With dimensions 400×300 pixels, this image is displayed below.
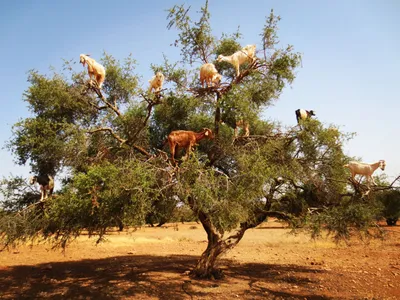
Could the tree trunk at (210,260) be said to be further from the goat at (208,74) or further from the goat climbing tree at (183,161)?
the goat at (208,74)

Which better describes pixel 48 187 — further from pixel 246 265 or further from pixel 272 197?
pixel 246 265

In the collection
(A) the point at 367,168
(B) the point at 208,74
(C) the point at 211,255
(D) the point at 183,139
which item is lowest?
(C) the point at 211,255

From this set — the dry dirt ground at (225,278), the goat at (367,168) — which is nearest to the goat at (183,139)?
the dry dirt ground at (225,278)

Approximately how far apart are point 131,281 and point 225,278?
3.21 m

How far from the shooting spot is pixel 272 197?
11.2 meters

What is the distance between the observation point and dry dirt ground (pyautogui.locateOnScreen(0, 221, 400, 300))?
9.42 m

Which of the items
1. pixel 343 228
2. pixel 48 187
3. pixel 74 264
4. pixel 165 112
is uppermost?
pixel 165 112

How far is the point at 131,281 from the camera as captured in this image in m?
10.6

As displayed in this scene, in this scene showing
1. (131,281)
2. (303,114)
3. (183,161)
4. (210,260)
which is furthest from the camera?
(303,114)

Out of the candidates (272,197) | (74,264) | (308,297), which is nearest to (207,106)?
(272,197)

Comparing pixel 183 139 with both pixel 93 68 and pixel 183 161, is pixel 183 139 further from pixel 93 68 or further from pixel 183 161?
pixel 93 68

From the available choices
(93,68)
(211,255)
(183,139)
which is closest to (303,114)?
(183,139)

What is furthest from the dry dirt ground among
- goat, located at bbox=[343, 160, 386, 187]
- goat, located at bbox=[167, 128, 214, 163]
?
goat, located at bbox=[167, 128, 214, 163]

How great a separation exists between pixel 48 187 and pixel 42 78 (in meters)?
3.71
